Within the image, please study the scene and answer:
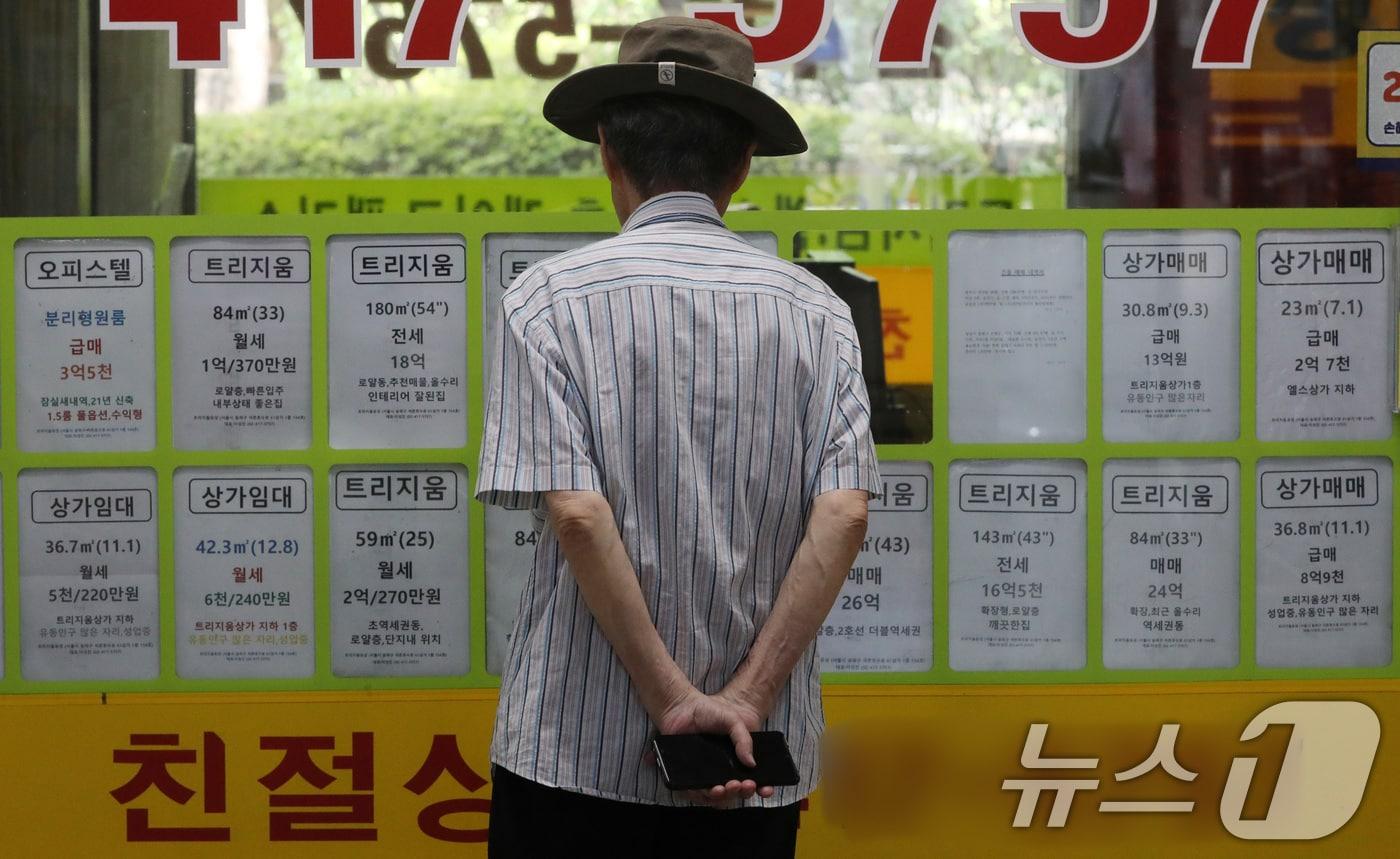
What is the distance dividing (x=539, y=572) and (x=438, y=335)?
2.97 ft

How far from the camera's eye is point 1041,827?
282 centimetres

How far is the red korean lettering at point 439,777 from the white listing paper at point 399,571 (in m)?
0.15

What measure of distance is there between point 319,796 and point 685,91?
1.60 meters

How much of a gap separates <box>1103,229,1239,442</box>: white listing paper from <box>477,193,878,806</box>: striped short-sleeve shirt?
981mm

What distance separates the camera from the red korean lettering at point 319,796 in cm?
279

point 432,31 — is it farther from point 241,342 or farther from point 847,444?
point 847,444

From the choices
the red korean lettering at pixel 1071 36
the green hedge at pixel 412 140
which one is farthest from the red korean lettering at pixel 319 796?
the red korean lettering at pixel 1071 36

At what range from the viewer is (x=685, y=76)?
1.95m

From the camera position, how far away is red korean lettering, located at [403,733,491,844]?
280 cm

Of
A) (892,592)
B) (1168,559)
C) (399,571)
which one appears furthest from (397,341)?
(1168,559)

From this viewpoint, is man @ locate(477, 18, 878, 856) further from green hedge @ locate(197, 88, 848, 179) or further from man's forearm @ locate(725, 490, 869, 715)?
green hedge @ locate(197, 88, 848, 179)

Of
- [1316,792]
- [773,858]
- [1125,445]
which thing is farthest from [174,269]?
[1316,792]

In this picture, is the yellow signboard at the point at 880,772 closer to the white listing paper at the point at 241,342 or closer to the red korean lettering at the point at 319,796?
the red korean lettering at the point at 319,796

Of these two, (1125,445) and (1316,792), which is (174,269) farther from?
(1316,792)
